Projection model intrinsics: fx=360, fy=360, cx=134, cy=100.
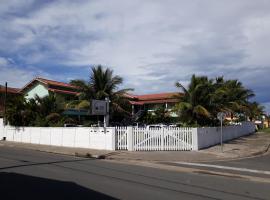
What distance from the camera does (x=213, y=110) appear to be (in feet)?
91.4

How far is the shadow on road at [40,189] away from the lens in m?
8.26

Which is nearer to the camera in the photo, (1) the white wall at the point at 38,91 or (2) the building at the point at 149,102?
(1) the white wall at the point at 38,91

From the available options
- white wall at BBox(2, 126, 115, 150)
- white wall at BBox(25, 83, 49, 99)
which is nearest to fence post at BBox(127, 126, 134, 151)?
white wall at BBox(2, 126, 115, 150)

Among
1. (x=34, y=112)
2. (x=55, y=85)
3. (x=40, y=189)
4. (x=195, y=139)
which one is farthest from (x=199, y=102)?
(x=55, y=85)

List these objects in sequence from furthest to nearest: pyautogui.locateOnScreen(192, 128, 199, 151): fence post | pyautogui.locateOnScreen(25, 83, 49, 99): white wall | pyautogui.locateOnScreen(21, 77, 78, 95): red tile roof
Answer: pyautogui.locateOnScreen(25, 83, 49, 99): white wall → pyautogui.locateOnScreen(21, 77, 78, 95): red tile roof → pyautogui.locateOnScreen(192, 128, 199, 151): fence post

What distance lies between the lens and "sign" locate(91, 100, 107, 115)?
23394 millimetres

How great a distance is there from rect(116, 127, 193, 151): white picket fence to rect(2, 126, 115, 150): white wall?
2.23ft

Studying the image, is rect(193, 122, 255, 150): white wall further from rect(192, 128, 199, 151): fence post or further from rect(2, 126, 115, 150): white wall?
rect(2, 126, 115, 150): white wall

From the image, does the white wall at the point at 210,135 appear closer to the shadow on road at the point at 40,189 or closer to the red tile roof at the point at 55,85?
the shadow on road at the point at 40,189

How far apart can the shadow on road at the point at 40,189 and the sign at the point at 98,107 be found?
12557mm

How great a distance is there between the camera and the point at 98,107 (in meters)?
23.8

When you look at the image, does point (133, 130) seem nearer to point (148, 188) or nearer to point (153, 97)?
point (148, 188)

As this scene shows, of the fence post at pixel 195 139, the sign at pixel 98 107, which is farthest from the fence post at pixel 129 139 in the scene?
the fence post at pixel 195 139

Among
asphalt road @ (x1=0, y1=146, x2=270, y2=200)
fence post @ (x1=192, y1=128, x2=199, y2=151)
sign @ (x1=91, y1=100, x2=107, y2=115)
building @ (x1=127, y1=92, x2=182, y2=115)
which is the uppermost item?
building @ (x1=127, y1=92, x2=182, y2=115)
